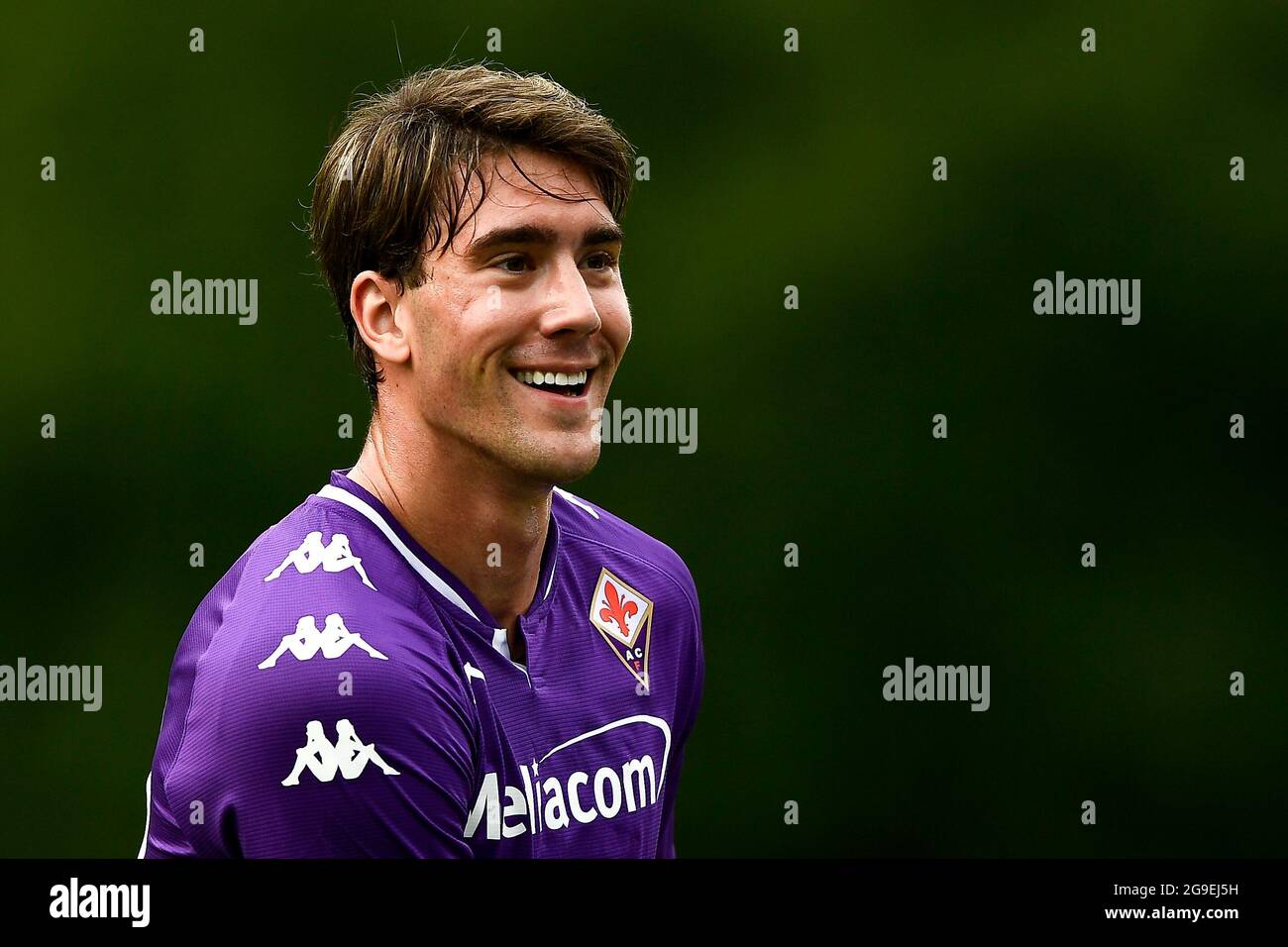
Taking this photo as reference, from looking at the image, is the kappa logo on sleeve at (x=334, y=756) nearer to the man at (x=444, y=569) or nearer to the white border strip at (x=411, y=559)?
the man at (x=444, y=569)

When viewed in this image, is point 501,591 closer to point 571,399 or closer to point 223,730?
point 571,399

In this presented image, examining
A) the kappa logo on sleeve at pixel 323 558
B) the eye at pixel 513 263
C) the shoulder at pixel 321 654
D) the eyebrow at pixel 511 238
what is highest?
the eyebrow at pixel 511 238

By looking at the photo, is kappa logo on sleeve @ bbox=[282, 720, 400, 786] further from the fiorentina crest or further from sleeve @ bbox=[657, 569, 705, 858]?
sleeve @ bbox=[657, 569, 705, 858]

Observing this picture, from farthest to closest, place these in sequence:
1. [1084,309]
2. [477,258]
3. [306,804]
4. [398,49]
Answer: [1084,309] < [398,49] < [477,258] < [306,804]

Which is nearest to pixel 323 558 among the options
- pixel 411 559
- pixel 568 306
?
pixel 411 559

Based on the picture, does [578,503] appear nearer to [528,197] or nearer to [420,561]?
[420,561]

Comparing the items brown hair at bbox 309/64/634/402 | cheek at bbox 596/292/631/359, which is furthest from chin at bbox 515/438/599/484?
brown hair at bbox 309/64/634/402

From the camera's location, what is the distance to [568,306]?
2.92 m

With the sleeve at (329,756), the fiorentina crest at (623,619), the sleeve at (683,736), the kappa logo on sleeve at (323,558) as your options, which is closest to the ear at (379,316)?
the kappa logo on sleeve at (323,558)

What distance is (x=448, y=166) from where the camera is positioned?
2959 mm

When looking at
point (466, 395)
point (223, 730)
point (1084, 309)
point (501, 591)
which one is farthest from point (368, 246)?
point (1084, 309)

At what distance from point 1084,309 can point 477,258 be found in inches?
126

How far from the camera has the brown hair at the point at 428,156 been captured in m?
2.96

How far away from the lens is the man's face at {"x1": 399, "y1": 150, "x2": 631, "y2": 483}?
115 inches
